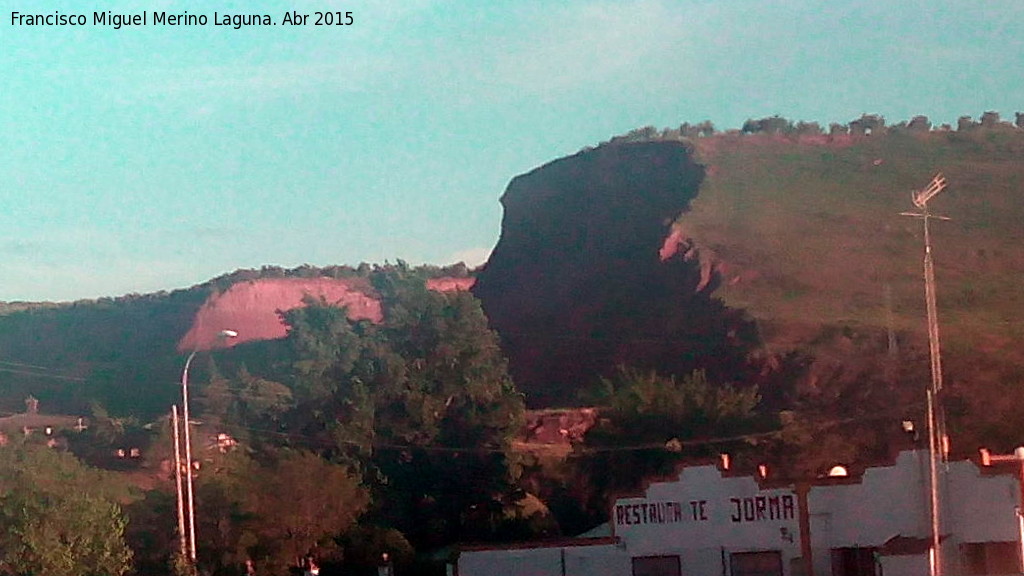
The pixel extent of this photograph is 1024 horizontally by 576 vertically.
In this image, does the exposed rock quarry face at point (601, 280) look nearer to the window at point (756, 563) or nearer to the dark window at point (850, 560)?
the window at point (756, 563)

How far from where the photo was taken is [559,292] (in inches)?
4493

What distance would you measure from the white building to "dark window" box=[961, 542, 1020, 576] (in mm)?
22

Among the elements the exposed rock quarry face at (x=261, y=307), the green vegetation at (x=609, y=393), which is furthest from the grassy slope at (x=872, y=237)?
the exposed rock quarry face at (x=261, y=307)

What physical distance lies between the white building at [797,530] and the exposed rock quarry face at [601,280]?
46.6m

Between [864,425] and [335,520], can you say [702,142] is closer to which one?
[864,425]

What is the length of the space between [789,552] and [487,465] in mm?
27109

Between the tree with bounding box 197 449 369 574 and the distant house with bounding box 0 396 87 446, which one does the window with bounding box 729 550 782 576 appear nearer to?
the tree with bounding box 197 449 369 574

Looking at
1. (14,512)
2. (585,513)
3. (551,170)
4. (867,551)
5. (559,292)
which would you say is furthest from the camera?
(551,170)

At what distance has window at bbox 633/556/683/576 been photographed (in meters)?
36.8

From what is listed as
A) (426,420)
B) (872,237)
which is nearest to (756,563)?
(426,420)

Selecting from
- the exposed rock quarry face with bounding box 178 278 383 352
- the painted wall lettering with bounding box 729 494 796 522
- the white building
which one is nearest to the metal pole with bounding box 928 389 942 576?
the white building

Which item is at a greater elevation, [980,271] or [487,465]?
[980,271]

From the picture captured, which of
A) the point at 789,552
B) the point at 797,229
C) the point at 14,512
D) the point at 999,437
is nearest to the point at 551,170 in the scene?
the point at 797,229

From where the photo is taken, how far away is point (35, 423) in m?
99.6
